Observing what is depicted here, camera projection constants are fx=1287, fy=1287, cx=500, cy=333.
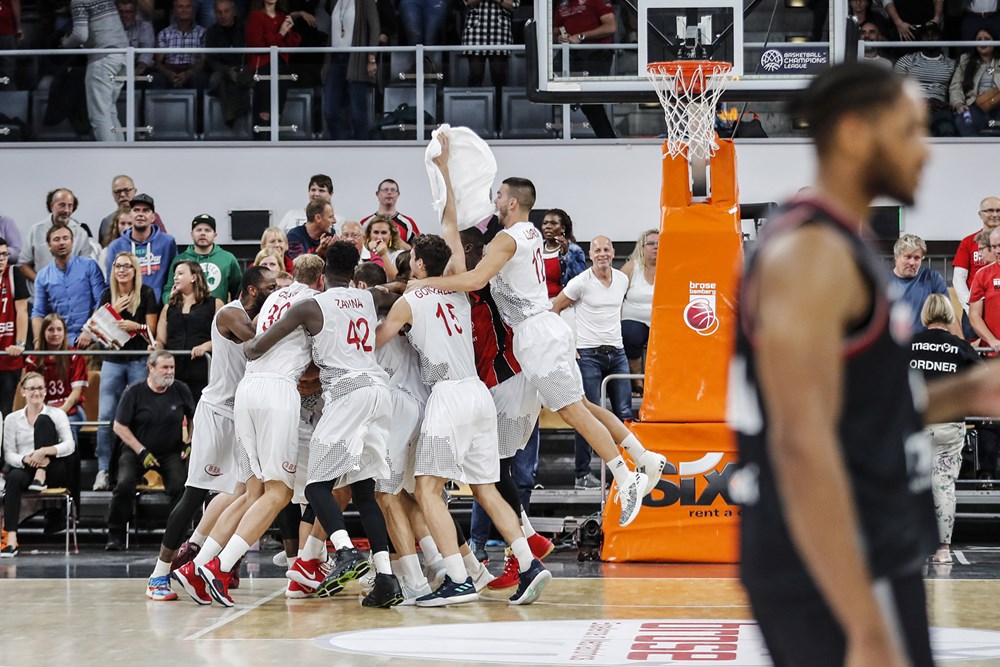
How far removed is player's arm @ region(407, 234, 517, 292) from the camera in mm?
7445

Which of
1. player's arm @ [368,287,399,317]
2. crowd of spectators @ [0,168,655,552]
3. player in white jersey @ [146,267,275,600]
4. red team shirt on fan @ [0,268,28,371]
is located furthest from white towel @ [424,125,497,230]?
red team shirt on fan @ [0,268,28,371]

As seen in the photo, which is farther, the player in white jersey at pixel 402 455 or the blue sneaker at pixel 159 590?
the blue sneaker at pixel 159 590

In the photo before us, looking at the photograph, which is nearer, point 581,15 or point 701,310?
point 701,310

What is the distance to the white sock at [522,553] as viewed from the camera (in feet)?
24.3

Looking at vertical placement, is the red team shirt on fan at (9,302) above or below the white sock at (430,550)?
above

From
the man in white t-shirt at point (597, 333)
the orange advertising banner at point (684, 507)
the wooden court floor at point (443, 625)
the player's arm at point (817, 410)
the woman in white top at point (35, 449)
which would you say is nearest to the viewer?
the player's arm at point (817, 410)

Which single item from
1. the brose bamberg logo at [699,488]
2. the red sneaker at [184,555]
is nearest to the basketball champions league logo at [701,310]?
the brose bamberg logo at [699,488]

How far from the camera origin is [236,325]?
800 centimetres

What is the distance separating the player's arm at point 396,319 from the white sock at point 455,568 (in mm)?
1340

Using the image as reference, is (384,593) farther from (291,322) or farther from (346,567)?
(291,322)

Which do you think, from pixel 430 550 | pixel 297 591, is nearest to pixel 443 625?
pixel 430 550

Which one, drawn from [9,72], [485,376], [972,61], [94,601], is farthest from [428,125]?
[94,601]

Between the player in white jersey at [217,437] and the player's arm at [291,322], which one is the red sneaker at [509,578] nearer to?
the player in white jersey at [217,437]

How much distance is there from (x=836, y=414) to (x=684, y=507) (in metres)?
7.31
